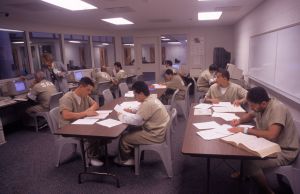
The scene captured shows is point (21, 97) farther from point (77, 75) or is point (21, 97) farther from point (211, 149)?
point (211, 149)

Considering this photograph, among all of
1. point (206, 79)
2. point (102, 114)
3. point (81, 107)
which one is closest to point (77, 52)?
point (206, 79)

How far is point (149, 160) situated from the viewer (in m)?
3.14

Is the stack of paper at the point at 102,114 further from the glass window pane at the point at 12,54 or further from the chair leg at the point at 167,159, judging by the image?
the glass window pane at the point at 12,54

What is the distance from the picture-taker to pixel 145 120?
251 cm

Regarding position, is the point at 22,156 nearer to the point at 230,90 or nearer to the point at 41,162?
the point at 41,162

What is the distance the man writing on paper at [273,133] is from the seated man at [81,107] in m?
1.90

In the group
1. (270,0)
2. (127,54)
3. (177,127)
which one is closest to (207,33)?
(127,54)

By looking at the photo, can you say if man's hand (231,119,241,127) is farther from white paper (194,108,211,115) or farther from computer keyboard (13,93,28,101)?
computer keyboard (13,93,28,101)

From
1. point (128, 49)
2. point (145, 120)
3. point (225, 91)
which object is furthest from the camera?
point (128, 49)

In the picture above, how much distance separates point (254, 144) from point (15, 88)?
4.90 m

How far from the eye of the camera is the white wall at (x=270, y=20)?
2.99 metres

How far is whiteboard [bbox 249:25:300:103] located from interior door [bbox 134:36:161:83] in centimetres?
450

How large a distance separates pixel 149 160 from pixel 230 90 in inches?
63.3

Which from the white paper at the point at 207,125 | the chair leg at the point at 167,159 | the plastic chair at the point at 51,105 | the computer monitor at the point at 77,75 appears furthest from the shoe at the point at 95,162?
the computer monitor at the point at 77,75
